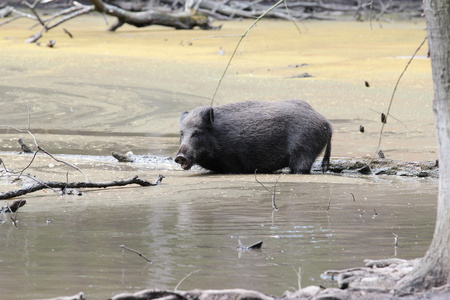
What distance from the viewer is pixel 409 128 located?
37.6 feet

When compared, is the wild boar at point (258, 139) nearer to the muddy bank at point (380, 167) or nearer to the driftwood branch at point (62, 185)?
the muddy bank at point (380, 167)

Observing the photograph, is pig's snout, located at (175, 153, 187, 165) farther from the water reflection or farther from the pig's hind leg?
the pig's hind leg

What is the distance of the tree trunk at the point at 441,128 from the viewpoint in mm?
3779

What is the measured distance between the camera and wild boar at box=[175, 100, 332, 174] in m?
8.96

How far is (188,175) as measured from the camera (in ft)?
28.8

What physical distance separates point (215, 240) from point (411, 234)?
134cm

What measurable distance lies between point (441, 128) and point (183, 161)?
509cm

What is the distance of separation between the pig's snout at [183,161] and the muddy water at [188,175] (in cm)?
17

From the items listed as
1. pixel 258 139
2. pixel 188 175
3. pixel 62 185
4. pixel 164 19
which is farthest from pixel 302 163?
pixel 164 19

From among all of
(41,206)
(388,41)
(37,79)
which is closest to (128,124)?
Answer: (37,79)

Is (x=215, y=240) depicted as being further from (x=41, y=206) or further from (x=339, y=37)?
(x=339, y=37)

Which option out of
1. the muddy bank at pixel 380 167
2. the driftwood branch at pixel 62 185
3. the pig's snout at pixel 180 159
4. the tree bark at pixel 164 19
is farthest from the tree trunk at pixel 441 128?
the tree bark at pixel 164 19

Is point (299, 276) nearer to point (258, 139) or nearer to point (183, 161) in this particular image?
point (183, 161)

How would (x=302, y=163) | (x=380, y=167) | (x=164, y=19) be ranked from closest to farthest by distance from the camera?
(x=380, y=167), (x=302, y=163), (x=164, y=19)
